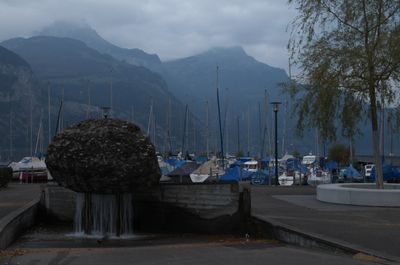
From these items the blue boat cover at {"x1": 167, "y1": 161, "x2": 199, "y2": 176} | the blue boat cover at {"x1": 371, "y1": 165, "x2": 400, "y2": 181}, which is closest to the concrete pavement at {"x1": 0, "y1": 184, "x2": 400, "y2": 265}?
the blue boat cover at {"x1": 167, "y1": 161, "x2": 199, "y2": 176}

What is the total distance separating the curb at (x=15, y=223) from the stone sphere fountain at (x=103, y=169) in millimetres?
1414

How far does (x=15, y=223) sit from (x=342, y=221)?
8222mm

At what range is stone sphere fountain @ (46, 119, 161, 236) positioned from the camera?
50.6ft

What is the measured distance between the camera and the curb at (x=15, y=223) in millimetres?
12906

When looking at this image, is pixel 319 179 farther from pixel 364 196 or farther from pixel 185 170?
pixel 364 196

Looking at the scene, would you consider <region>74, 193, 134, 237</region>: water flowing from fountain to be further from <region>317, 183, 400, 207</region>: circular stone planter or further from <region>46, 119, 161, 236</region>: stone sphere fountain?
<region>317, 183, 400, 207</region>: circular stone planter

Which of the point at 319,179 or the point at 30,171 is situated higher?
the point at 30,171

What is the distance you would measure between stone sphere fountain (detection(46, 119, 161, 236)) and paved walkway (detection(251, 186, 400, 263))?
3.39 meters

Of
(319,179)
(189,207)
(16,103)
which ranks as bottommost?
(189,207)

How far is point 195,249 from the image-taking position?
12336mm

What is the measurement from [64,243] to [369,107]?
1355cm

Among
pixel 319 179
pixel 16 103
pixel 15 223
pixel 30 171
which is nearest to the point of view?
pixel 15 223

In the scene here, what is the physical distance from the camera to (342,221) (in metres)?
15.8

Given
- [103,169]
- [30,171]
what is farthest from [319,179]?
[103,169]
